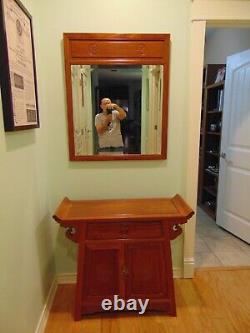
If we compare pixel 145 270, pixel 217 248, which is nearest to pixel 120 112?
pixel 145 270

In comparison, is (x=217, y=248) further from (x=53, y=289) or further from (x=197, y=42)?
(x=197, y=42)

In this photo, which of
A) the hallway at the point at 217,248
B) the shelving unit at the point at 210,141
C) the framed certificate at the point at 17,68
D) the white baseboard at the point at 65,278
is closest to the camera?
the framed certificate at the point at 17,68

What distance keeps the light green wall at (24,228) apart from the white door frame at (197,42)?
3.72 ft

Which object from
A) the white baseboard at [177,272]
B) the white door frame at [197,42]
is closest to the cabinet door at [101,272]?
the white baseboard at [177,272]

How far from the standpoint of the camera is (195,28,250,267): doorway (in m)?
2.72

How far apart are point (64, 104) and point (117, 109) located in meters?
0.41

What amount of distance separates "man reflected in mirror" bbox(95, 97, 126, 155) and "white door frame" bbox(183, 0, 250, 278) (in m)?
0.55

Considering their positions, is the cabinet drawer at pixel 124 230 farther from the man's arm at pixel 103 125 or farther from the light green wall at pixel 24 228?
the man's arm at pixel 103 125

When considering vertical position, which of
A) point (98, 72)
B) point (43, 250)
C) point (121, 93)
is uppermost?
point (98, 72)

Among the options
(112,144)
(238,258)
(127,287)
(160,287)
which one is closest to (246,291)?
(238,258)

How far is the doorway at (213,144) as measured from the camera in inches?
107

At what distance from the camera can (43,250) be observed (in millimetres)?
1756

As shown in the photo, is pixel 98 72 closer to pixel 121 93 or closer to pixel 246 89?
pixel 121 93

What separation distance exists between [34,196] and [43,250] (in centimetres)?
45
